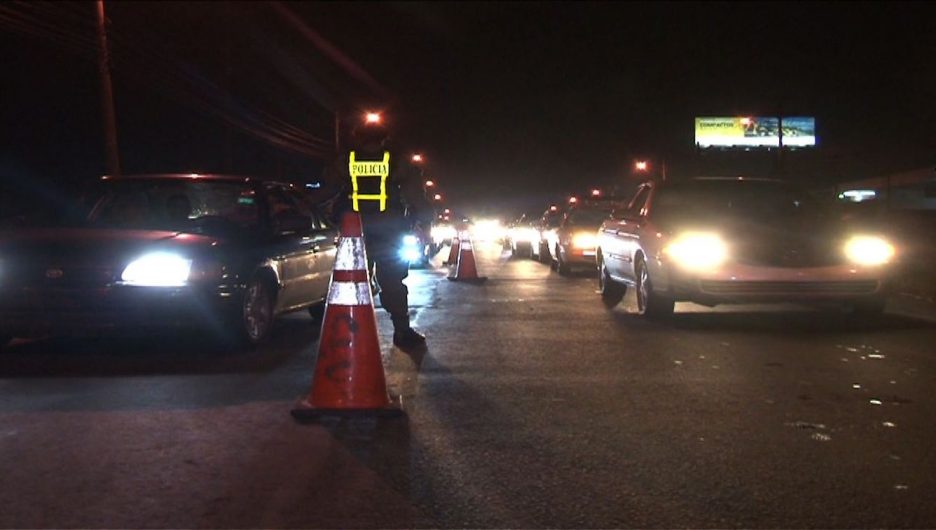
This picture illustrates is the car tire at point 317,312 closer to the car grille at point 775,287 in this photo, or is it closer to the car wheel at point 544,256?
the car grille at point 775,287

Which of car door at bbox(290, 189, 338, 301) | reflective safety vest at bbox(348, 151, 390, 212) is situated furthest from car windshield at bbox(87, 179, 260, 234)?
reflective safety vest at bbox(348, 151, 390, 212)

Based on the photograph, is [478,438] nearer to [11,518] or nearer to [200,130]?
[11,518]

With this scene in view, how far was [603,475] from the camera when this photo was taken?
488 cm

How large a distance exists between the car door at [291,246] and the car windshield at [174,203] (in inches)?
9.3

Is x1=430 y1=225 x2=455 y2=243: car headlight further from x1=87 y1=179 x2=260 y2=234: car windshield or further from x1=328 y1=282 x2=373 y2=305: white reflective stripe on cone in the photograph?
x1=328 y1=282 x2=373 y2=305: white reflective stripe on cone

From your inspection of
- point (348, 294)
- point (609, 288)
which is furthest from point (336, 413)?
point (609, 288)

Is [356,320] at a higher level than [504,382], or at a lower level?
higher

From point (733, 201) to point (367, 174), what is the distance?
4.86 m

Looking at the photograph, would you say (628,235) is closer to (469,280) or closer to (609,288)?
(609,288)

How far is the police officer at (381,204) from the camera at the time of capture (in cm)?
883

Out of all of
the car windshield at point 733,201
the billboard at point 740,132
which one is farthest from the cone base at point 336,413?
the billboard at point 740,132

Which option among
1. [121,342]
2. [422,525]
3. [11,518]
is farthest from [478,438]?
[121,342]

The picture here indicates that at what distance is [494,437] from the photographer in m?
5.62

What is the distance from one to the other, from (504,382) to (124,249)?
314cm
